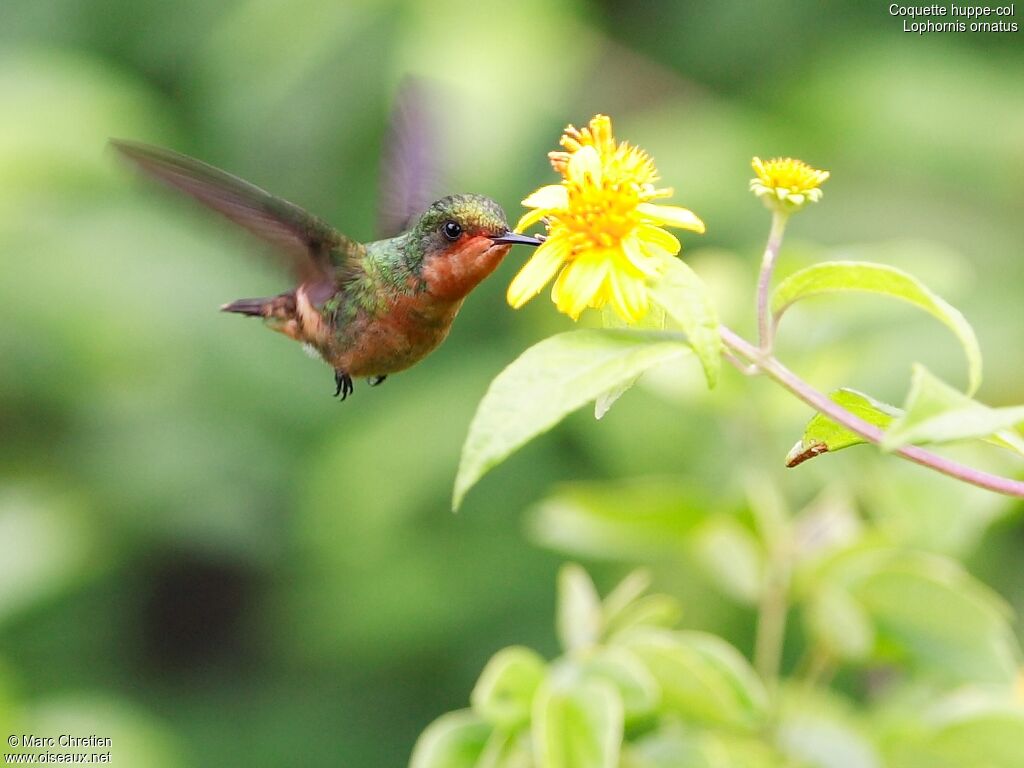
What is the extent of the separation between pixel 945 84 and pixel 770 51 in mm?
715

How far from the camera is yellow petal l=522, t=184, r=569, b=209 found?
1260mm

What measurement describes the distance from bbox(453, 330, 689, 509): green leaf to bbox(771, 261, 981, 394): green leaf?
0.48 feet

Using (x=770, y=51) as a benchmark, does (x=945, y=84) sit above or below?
below

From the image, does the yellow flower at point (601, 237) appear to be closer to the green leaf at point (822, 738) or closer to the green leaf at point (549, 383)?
the green leaf at point (549, 383)

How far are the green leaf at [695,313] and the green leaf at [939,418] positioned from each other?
0.49ft

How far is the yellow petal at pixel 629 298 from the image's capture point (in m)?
1.16

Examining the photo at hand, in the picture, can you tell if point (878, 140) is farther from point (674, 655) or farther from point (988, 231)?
point (674, 655)

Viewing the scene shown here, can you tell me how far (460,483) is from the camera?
102 centimetres

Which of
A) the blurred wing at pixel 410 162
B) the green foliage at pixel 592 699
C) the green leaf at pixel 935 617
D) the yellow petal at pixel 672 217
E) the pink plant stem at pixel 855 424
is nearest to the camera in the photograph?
the pink plant stem at pixel 855 424

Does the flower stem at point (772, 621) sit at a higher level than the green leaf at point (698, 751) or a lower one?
higher

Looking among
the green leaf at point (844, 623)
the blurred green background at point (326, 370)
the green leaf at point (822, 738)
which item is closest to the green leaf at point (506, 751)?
the green leaf at point (822, 738)

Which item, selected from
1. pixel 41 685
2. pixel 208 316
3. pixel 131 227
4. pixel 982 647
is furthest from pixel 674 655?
pixel 41 685

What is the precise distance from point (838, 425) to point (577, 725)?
1.43 feet

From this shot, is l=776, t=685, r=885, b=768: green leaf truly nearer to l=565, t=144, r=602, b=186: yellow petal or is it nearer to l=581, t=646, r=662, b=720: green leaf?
l=581, t=646, r=662, b=720: green leaf
